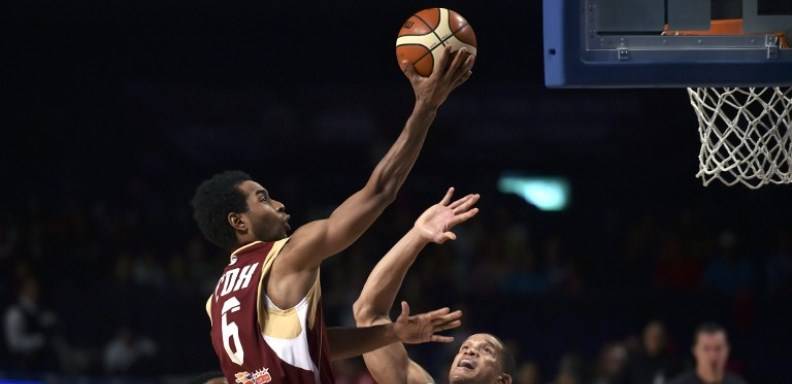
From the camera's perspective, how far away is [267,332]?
3805 millimetres

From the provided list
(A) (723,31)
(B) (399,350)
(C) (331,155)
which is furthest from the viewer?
(C) (331,155)

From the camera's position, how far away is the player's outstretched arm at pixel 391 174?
3.59 m

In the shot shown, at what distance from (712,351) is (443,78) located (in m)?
3.79

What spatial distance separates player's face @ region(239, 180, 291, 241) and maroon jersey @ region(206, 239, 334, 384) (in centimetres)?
10

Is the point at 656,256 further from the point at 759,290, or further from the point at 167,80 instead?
the point at 167,80

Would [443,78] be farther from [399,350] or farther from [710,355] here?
[710,355]

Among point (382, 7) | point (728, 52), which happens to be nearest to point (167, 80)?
point (382, 7)

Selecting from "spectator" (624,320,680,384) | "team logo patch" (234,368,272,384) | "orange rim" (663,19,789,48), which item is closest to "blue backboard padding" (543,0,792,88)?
"orange rim" (663,19,789,48)

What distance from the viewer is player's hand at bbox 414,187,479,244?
12.2 ft

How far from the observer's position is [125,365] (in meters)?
9.98

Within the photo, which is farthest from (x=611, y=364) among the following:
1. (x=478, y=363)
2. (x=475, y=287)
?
(x=478, y=363)

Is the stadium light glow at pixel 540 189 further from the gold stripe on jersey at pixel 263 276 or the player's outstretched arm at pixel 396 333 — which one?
the gold stripe on jersey at pixel 263 276

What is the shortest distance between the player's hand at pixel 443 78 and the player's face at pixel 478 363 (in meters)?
1.24

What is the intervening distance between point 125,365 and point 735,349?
14.8 feet
